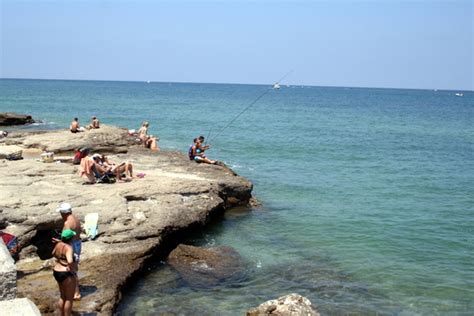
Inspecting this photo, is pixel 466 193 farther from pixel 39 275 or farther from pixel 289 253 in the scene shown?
pixel 39 275

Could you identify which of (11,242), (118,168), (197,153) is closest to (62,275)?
(11,242)

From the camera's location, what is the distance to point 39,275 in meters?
9.38

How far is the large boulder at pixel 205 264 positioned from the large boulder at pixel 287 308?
85.8 inches

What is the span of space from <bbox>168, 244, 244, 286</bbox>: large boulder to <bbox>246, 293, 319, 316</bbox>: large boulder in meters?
2.18

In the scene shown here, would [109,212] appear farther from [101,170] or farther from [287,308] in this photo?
[287,308]

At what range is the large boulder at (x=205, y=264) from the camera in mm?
10953

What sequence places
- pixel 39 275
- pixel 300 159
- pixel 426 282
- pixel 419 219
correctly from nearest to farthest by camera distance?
pixel 39 275 < pixel 426 282 < pixel 419 219 < pixel 300 159

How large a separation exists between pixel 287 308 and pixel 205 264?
3.37m

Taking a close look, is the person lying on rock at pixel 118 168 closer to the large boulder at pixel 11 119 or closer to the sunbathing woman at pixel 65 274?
the sunbathing woman at pixel 65 274

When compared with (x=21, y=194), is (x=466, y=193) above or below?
below

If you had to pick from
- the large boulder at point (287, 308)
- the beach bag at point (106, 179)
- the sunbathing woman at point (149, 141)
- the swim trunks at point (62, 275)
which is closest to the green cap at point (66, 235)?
the swim trunks at point (62, 275)

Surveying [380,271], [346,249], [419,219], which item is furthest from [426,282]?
[419,219]

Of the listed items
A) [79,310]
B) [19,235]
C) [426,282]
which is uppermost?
[19,235]

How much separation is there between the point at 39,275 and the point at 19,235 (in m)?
1.29
